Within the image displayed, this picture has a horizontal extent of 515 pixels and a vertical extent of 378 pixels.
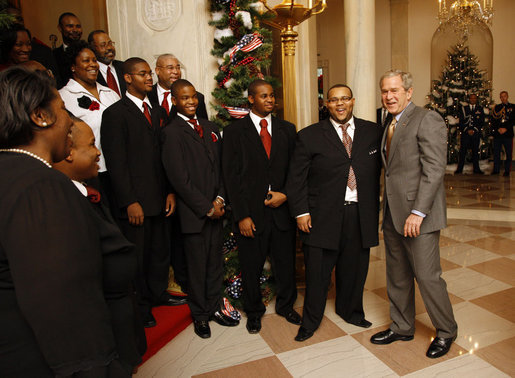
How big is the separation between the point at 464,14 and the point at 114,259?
40.2ft

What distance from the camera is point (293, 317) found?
11.8 ft

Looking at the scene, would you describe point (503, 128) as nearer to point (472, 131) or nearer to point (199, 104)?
point (472, 131)

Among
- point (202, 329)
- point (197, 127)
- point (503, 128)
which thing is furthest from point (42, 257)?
point (503, 128)

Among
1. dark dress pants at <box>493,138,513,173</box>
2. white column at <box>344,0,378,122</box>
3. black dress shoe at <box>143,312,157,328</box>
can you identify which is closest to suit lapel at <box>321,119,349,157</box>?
black dress shoe at <box>143,312,157,328</box>

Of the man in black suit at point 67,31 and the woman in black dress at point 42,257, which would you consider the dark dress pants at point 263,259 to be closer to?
the man in black suit at point 67,31

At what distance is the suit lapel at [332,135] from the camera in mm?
3275

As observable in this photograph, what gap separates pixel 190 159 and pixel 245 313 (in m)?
1.39

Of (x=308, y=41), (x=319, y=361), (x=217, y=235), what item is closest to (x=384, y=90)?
(x=217, y=235)

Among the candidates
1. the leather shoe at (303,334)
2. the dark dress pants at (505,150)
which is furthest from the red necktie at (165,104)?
the dark dress pants at (505,150)

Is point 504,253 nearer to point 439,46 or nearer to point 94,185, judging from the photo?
point 94,185

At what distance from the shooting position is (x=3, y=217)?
1.09m

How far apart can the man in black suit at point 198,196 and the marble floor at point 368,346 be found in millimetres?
243

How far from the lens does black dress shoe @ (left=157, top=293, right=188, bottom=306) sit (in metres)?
3.69

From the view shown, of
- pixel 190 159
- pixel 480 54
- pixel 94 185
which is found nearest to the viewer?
pixel 94 185
